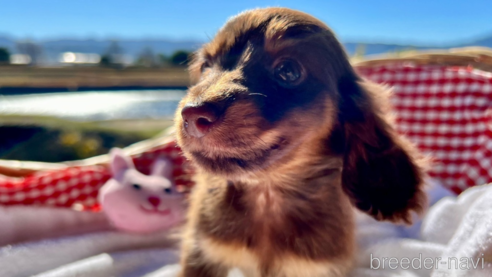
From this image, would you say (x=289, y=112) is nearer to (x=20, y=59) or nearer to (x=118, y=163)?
(x=118, y=163)

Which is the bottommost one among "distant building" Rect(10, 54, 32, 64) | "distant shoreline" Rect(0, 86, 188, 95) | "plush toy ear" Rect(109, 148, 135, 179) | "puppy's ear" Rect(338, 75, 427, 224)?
"plush toy ear" Rect(109, 148, 135, 179)

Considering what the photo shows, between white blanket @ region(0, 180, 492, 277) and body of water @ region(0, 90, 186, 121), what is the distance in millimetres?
694

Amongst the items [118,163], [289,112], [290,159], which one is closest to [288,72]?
[289,112]

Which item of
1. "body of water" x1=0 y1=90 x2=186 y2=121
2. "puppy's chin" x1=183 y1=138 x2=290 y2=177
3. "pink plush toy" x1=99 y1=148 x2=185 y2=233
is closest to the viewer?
"puppy's chin" x1=183 y1=138 x2=290 y2=177

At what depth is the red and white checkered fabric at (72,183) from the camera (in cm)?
144

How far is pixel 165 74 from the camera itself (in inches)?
82.6

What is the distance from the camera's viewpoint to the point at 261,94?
882 millimetres

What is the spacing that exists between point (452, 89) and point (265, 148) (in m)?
1.30

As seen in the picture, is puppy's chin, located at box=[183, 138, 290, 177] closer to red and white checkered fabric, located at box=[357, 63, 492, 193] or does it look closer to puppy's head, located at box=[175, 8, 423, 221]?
puppy's head, located at box=[175, 8, 423, 221]

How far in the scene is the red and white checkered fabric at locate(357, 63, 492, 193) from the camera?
1751mm

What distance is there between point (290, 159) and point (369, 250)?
580 millimetres

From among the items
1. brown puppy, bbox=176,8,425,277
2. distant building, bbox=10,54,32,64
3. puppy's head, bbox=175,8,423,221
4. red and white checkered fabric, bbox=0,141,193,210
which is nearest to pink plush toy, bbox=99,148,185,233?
red and white checkered fabric, bbox=0,141,193,210

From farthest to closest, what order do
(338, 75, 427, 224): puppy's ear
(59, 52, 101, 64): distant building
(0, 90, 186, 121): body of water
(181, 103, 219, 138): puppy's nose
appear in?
(59, 52, 101, 64): distant building
(0, 90, 186, 121): body of water
(338, 75, 427, 224): puppy's ear
(181, 103, 219, 138): puppy's nose

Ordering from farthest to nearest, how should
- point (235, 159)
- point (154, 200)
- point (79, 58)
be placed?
1. point (79, 58)
2. point (154, 200)
3. point (235, 159)
